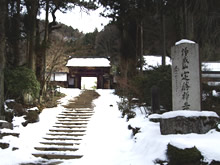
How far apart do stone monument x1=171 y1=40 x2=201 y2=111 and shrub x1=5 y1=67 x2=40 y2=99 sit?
709cm

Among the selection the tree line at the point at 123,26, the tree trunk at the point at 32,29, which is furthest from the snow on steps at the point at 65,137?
the tree trunk at the point at 32,29

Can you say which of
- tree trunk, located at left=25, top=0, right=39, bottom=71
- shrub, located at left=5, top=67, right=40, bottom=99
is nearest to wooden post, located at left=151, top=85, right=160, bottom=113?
shrub, located at left=5, top=67, right=40, bottom=99

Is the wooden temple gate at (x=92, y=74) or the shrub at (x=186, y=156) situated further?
the wooden temple gate at (x=92, y=74)

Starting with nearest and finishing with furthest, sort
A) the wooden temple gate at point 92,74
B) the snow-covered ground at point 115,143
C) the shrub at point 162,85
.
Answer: the snow-covered ground at point 115,143
the shrub at point 162,85
the wooden temple gate at point 92,74

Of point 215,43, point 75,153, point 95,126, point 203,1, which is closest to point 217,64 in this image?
point 215,43

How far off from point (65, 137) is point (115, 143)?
1.87 meters

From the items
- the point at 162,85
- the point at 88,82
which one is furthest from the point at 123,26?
the point at 88,82

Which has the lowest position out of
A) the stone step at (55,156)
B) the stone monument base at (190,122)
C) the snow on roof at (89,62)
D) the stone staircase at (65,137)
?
the stone step at (55,156)

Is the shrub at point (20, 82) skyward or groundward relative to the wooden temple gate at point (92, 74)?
groundward

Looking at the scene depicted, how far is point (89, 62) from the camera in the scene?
91.3 ft

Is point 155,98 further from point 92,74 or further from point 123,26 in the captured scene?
point 92,74

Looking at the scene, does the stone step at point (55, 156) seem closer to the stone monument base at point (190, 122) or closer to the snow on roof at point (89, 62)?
the stone monument base at point (190, 122)

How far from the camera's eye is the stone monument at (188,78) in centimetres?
512

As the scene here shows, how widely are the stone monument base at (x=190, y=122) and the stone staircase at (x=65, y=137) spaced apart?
8.30 ft
